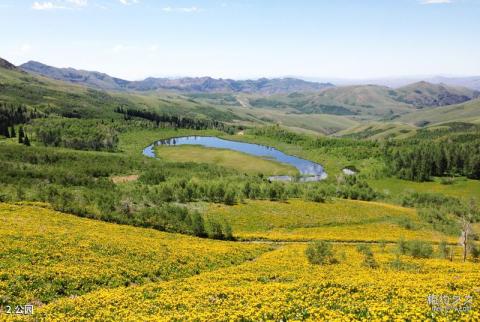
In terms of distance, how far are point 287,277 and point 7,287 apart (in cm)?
2449

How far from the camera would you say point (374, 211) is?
127m

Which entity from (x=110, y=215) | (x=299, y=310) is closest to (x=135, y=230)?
(x=110, y=215)

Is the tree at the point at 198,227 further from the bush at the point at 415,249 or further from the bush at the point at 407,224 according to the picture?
the bush at the point at 407,224

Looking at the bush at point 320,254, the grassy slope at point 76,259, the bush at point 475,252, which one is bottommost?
the bush at point 475,252

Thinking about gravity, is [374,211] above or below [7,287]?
below

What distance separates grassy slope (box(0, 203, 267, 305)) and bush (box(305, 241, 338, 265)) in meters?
8.92

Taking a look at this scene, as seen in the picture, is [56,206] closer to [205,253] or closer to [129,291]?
[205,253]

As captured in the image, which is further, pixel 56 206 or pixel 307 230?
pixel 307 230

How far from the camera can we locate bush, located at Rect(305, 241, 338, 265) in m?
52.2

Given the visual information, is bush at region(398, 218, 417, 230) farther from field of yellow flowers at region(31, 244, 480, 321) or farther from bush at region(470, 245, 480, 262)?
field of yellow flowers at region(31, 244, 480, 321)

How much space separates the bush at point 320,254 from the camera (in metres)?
52.2

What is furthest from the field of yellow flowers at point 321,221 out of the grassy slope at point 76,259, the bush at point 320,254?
the grassy slope at point 76,259

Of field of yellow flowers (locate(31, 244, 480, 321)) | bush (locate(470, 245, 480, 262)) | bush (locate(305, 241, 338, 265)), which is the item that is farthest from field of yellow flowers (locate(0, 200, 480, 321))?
bush (locate(470, 245, 480, 262))

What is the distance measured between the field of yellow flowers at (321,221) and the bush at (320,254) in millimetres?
28438
